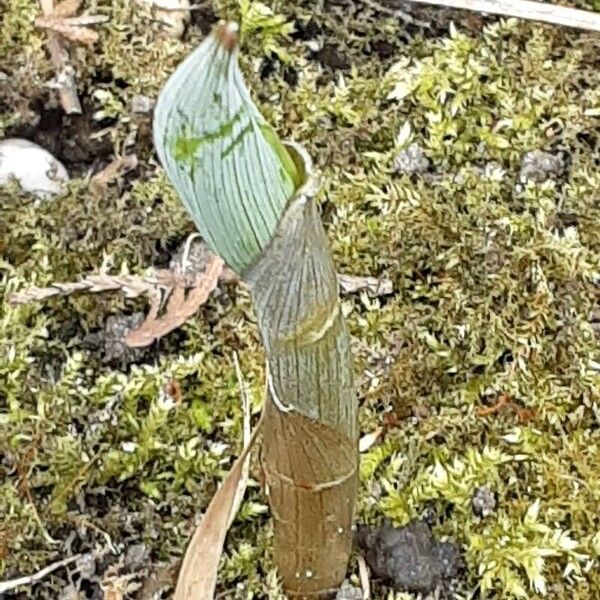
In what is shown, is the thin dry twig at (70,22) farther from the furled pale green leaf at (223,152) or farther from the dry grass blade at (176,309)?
the furled pale green leaf at (223,152)

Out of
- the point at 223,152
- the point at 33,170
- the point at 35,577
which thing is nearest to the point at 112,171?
the point at 33,170

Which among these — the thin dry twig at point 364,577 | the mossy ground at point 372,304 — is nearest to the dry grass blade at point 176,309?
the mossy ground at point 372,304

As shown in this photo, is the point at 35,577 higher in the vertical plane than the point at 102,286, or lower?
lower

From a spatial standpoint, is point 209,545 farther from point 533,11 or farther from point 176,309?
point 533,11

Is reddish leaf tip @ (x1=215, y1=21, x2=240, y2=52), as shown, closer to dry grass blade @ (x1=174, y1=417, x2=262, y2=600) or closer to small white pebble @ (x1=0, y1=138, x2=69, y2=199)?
dry grass blade @ (x1=174, y1=417, x2=262, y2=600)

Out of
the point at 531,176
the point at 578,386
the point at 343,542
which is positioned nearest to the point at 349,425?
the point at 343,542

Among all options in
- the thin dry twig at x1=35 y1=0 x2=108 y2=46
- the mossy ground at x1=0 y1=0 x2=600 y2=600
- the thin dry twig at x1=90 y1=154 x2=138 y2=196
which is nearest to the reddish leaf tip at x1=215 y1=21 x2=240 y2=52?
the mossy ground at x1=0 y1=0 x2=600 y2=600

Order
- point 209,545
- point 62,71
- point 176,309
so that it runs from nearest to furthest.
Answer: point 209,545 → point 176,309 → point 62,71
